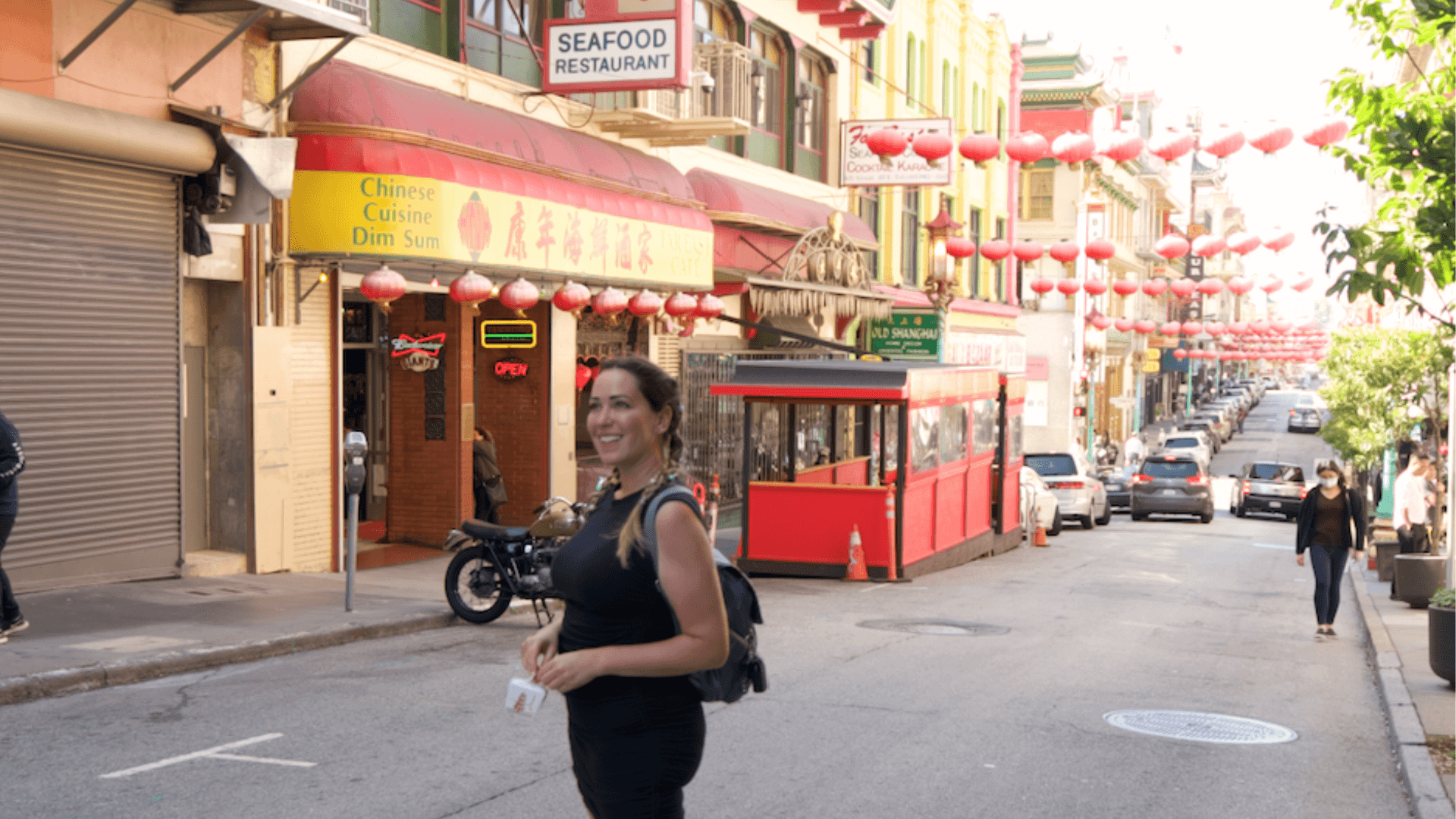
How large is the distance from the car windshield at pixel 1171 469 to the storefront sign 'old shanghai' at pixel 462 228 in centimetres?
1826

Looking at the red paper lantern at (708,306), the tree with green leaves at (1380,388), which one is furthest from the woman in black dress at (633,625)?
the tree with green leaves at (1380,388)

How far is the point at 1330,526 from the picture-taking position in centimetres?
1383

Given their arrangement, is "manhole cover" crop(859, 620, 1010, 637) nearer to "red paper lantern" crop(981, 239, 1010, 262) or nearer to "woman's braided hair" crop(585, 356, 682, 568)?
"woman's braided hair" crop(585, 356, 682, 568)

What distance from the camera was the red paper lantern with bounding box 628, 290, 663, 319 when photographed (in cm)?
2025

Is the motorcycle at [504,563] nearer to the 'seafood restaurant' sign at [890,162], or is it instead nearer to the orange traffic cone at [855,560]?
the orange traffic cone at [855,560]

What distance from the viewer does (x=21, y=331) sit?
12.4 m

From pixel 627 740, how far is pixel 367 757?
427 cm

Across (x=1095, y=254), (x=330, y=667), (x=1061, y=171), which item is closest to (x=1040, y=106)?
(x=1061, y=171)

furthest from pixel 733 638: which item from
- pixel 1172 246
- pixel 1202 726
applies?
pixel 1172 246

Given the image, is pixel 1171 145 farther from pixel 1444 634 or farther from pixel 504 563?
pixel 504 563

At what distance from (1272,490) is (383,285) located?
27.4 m

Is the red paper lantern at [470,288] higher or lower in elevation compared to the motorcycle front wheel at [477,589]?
higher

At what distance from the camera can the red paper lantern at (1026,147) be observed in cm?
1692

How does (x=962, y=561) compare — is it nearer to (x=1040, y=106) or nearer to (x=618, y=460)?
(x=618, y=460)
